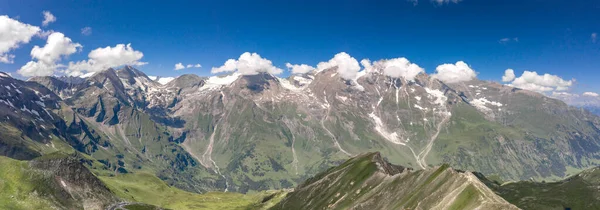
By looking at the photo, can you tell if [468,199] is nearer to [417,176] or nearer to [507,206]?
[507,206]

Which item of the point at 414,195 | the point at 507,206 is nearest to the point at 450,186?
the point at 414,195

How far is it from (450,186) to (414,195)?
19.4 m

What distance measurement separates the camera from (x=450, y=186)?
163m

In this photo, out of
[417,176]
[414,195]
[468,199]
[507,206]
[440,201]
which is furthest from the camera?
[417,176]

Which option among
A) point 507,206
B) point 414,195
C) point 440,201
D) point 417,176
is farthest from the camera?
point 417,176

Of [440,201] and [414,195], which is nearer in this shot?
[440,201]

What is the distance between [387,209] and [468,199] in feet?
157

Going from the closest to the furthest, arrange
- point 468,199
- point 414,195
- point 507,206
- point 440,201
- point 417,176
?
point 507,206 < point 468,199 < point 440,201 < point 414,195 < point 417,176

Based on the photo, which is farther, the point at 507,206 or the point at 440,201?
the point at 440,201

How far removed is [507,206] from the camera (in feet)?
440

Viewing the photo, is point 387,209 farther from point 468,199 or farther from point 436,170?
point 468,199

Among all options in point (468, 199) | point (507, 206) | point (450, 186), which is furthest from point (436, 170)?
point (507, 206)

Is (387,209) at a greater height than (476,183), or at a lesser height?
lesser

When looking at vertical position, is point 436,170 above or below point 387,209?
above
